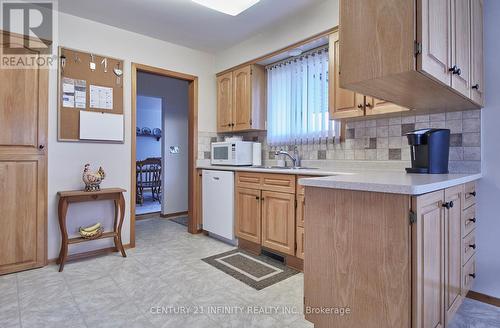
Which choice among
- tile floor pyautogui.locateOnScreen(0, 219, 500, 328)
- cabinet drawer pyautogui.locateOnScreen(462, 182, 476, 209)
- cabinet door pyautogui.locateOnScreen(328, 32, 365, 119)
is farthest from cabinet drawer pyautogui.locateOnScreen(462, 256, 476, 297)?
cabinet door pyautogui.locateOnScreen(328, 32, 365, 119)

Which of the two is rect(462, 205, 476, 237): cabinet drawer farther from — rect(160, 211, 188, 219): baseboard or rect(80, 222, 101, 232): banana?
rect(160, 211, 188, 219): baseboard

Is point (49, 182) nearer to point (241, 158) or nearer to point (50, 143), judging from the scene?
point (50, 143)

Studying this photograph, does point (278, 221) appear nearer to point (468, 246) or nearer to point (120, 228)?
point (468, 246)

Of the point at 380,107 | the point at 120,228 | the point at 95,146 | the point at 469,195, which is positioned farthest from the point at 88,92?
the point at 469,195

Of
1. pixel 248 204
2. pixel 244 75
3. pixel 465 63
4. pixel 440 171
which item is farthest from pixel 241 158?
pixel 465 63

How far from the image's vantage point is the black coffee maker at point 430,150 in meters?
1.74

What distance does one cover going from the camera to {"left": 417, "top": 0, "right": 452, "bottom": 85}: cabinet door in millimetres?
1189

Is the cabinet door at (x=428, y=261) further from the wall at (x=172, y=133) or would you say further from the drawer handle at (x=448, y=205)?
the wall at (x=172, y=133)

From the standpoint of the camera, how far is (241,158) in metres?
3.29

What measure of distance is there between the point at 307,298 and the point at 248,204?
155 centimetres

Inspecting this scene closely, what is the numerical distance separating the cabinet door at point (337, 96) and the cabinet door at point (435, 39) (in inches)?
34.7

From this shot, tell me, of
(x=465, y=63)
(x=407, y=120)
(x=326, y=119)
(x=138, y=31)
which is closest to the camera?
(x=465, y=63)

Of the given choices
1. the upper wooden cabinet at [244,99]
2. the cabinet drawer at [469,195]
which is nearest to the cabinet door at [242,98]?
the upper wooden cabinet at [244,99]

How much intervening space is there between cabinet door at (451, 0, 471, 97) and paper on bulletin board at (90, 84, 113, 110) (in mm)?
2978
